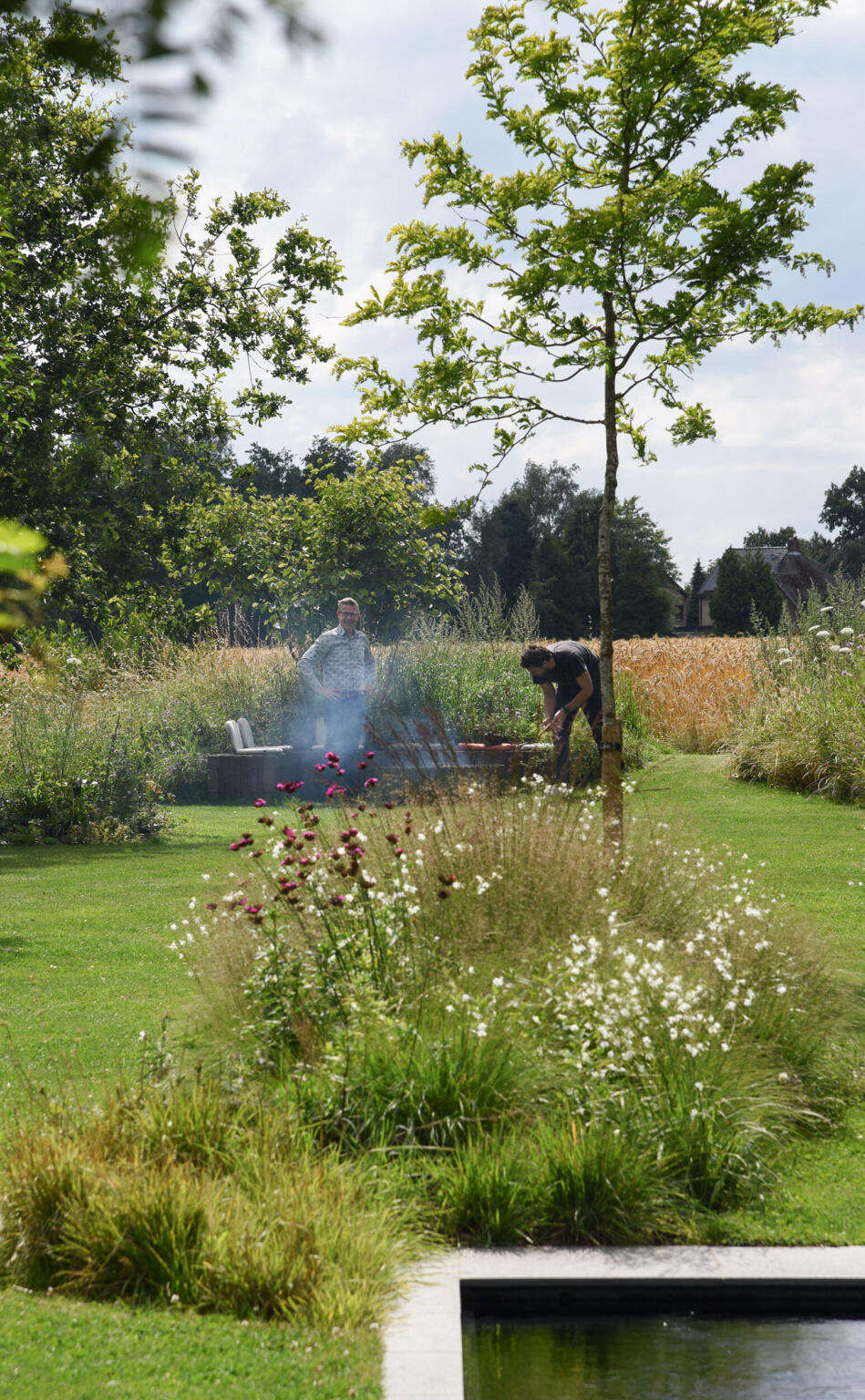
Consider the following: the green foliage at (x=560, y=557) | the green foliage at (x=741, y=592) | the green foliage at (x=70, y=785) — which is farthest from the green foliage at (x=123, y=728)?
the green foliage at (x=741, y=592)

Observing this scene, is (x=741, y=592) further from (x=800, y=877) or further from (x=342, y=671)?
(x=800, y=877)

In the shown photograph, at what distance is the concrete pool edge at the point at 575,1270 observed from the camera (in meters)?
3.11

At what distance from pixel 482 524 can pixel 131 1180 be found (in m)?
57.7

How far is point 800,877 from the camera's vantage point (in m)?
9.34

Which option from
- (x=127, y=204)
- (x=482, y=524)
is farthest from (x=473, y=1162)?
(x=482, y=524)

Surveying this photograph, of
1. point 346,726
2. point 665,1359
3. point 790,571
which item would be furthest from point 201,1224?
point 790,571

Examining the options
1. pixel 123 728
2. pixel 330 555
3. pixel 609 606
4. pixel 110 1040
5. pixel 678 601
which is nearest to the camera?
pixel 110 1040

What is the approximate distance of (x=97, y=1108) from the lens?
390 cm

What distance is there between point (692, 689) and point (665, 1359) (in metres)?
17.2

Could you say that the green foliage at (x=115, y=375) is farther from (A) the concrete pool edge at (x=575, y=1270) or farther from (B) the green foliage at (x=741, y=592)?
(B) the green foliage at (x=741, y=592)

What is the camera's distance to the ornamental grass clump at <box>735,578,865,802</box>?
47.5 ft

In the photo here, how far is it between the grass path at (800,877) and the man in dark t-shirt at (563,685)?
871 millimetres

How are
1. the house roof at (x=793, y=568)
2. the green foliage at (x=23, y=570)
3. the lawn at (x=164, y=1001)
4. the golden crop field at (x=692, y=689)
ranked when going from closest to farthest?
the green foliage at (x=23, y=570)
the lawn at (x=164, y=1001)
the golden crop field at (x=692, y=689)
the house roof at (x=793, y=568)

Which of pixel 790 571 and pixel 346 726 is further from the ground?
pixel 790 571
